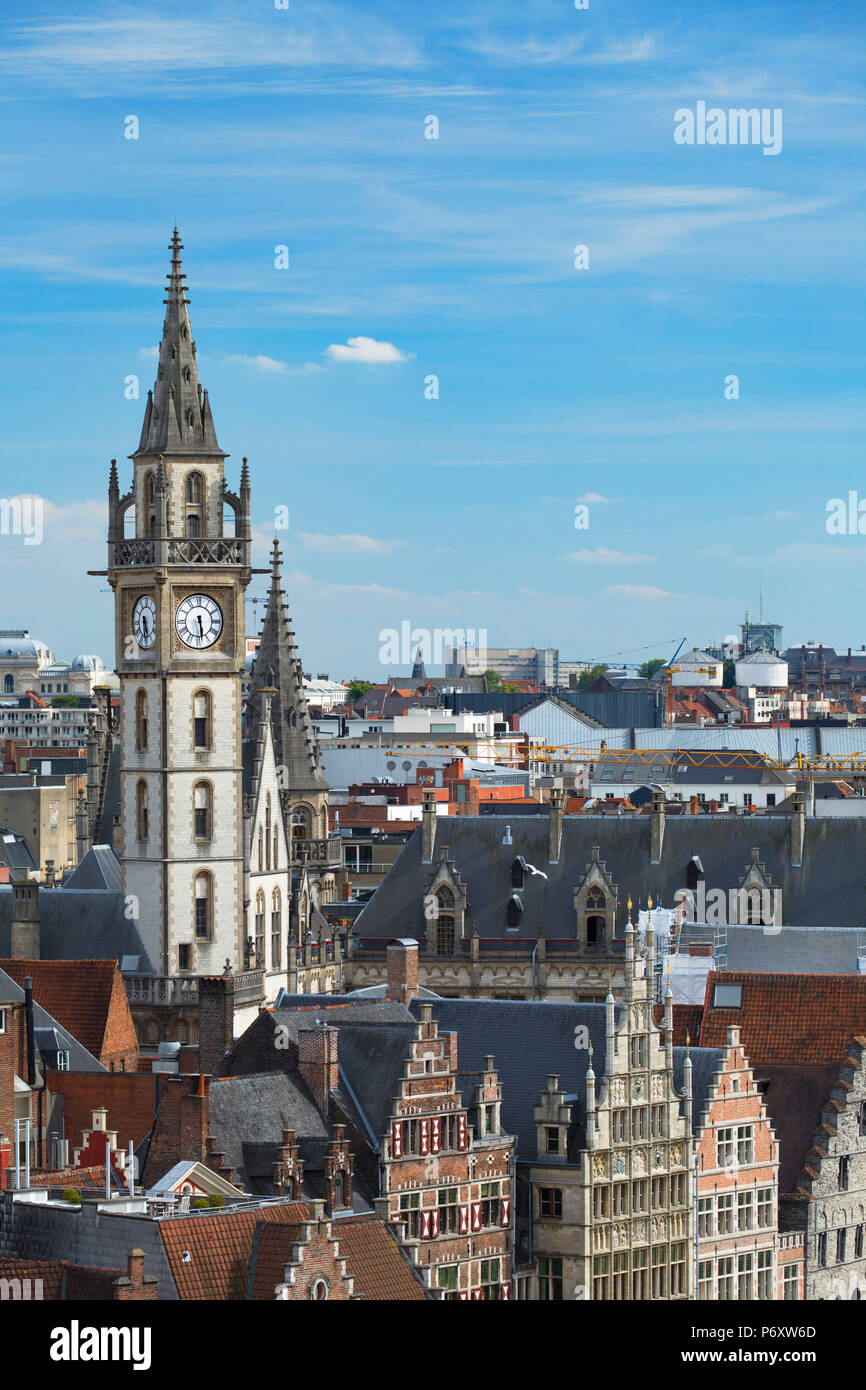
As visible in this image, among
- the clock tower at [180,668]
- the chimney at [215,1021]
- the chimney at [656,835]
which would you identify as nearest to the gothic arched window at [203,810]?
the clock tower at [180,668]

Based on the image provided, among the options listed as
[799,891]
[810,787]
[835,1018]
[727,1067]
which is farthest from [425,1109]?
[810,787]

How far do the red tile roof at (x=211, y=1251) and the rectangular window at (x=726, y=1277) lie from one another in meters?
25.8

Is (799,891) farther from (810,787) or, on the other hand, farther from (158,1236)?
(158,1236)

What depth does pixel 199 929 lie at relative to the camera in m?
109

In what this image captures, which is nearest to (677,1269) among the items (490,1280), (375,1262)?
(490,1280)

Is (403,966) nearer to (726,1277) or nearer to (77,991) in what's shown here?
(77,991)

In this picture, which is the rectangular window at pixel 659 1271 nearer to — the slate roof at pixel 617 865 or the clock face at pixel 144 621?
the clock face at pixel 144 621

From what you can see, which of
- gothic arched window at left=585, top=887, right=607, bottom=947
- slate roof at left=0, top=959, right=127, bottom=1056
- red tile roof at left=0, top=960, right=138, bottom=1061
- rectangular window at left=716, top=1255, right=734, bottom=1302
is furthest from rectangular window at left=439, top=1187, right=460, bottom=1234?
gothic arched window at left=585, top=887, right=607, bottom=947

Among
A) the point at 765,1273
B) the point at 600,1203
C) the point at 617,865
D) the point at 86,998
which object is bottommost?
the point at 765,1273

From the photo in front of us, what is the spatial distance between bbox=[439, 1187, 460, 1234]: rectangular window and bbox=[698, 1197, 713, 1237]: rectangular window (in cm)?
1038

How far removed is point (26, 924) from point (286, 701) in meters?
27.9

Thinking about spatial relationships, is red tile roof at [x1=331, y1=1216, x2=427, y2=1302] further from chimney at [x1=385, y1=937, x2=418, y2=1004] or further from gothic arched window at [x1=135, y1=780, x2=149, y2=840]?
gothic arched window at [x1=135, y1=780, x2=149, y2=840]

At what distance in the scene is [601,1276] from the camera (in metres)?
78.1
